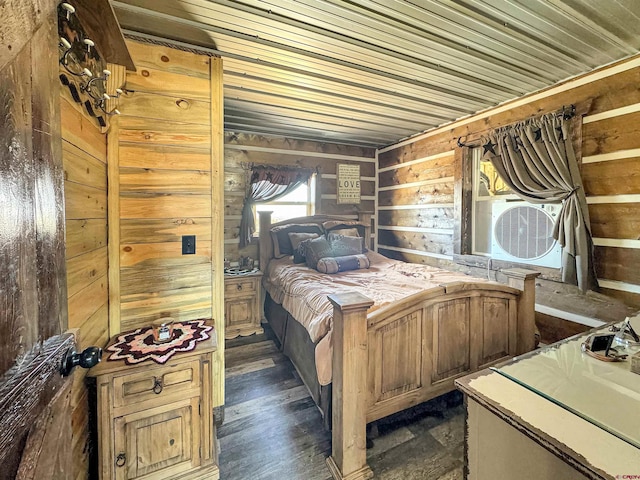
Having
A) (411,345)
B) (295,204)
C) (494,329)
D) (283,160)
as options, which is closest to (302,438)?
(411,345)

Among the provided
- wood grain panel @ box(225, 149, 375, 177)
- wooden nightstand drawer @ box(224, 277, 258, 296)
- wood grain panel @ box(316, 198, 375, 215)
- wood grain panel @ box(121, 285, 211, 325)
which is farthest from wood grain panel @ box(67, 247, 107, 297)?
wood grain panel @ box(316, 198, 375, 215)

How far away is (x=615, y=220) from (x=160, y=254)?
10.6 feet

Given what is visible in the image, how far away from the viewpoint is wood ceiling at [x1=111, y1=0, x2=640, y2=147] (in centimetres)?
156

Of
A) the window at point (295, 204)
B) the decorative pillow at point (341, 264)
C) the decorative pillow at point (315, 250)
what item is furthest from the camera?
the window at point (295, 204)

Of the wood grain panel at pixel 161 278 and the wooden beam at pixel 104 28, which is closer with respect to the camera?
the wooden beam at pixel 104 28

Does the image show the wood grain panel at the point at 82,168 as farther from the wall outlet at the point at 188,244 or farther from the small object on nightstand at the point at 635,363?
the small object on nightstand at the point at 635,363

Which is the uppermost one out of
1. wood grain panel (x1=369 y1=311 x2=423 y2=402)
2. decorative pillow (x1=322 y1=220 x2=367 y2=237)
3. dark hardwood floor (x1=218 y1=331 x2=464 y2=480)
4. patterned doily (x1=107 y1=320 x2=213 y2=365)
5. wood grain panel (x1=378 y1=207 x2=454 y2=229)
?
wood grain panel (x1=378 y1=207 x2=454 y2=229)

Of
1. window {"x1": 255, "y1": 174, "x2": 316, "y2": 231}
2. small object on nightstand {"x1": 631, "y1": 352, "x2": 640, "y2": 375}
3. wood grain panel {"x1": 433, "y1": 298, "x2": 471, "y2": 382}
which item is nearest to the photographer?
small object on nightstand {"x1": 631, "y1": 352, "x2": 640, "y2": 375}

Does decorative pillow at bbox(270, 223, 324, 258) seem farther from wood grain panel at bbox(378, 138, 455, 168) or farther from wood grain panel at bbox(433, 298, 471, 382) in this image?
wood grain panel at bbox(433, 298, 471, 382)

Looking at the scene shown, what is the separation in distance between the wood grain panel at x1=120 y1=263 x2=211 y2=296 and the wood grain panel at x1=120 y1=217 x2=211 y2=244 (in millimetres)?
163

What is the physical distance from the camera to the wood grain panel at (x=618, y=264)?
6.72ft

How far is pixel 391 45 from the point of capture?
1898 millimetres

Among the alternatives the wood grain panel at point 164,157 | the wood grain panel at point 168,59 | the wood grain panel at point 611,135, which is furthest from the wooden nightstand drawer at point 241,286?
the wood grain panel at point 611,135

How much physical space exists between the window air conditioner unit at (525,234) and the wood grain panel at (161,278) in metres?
2.74
